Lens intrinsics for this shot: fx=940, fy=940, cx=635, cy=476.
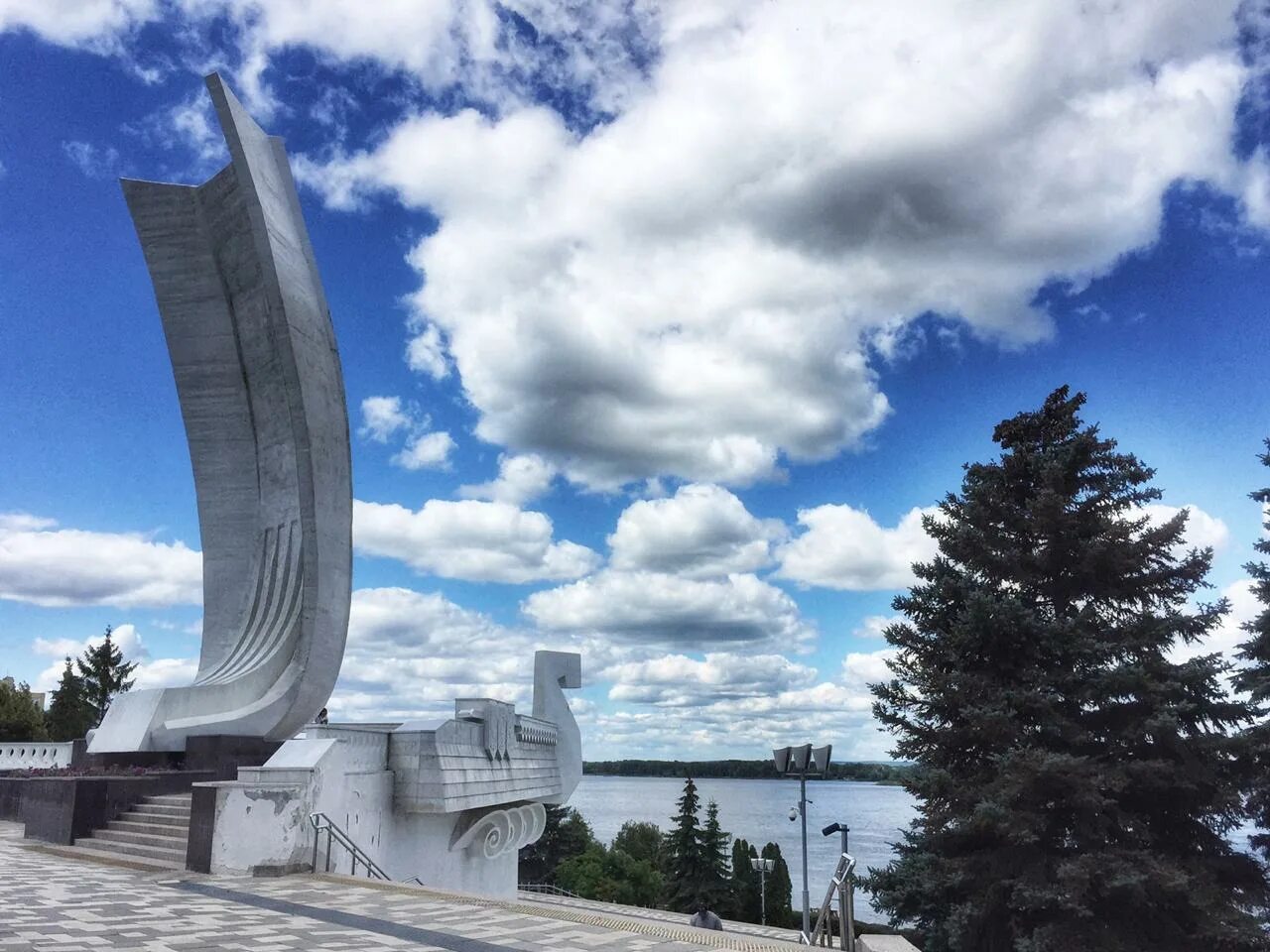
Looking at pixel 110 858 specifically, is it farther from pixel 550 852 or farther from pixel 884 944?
pixel 550 852

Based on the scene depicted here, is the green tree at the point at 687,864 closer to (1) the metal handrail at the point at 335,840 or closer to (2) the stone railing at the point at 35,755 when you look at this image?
(2) the stone railing at the point at 35,755

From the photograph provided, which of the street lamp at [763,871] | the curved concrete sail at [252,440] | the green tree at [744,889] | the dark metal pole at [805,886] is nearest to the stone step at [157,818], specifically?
the curved concrete sail at [252,440]

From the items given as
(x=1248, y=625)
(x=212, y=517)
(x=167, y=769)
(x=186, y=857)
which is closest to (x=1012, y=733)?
(x=1248, y=625)

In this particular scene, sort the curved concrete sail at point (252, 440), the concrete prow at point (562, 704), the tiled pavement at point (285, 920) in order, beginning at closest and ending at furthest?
the tiled pavement at point (285, 920)
the curved concrete sail at point (252, 440)
the concrete prow at point (562, 704)

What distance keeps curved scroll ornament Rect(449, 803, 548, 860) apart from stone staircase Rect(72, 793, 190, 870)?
4402mm

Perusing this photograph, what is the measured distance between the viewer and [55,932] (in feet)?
19.1

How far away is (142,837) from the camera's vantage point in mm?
10578

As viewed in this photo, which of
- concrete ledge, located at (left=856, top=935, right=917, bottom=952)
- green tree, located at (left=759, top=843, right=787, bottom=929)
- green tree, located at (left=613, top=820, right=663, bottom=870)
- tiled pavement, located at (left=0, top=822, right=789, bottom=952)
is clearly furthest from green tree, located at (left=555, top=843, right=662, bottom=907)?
concrete ledge, located at (left=856, top=935, right=917, bottom=952)

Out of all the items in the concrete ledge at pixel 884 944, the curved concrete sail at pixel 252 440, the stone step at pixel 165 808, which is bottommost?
the concrete ledge at pixel 884 944

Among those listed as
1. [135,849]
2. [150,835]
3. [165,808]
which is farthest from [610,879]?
[135,849]

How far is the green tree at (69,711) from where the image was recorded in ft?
107

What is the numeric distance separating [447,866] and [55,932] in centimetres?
880

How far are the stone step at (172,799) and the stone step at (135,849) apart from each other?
0.64 meters

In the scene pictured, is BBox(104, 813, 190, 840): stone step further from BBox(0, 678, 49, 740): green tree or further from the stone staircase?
BBox(0, 678, 49, 740): green tree
